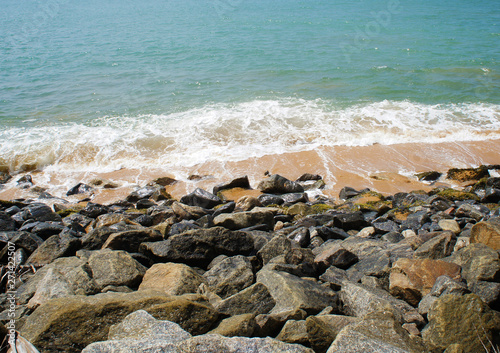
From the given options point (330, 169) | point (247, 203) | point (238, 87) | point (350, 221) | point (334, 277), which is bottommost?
point (330, 169)

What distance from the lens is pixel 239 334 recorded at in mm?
3434

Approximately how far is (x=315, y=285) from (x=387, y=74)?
20.9 metres

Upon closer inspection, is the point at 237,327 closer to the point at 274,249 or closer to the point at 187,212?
the point at 274,249

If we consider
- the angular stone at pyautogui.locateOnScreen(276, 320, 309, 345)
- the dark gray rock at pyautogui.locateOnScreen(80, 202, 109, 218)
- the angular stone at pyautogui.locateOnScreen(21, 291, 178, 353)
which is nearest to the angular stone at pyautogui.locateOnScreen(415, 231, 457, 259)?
the angular stone at pyautogui.locateOnScreen(276, 320, 309, 345)

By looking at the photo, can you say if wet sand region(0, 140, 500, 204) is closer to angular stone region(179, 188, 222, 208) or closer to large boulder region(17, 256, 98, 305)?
angular stone region(179, 188, 222, 208)

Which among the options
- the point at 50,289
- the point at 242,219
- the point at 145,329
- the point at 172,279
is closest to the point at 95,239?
the point at 50,289

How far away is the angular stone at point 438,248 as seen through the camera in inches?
A: 211

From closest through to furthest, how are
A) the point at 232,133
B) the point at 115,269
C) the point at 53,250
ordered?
1. the point at 115,269
2. the point at 53,250
3. the point at 232,133

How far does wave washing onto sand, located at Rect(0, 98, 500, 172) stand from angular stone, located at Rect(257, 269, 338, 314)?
9.16m

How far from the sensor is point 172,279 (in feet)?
15.3

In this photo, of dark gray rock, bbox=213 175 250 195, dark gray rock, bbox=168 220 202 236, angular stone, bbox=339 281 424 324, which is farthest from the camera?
dark gray rock, bbox=213 175 250 195

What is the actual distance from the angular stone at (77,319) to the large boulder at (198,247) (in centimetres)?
182

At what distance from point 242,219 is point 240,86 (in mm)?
15307

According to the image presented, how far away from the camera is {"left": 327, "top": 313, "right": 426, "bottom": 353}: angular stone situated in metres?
2.97
